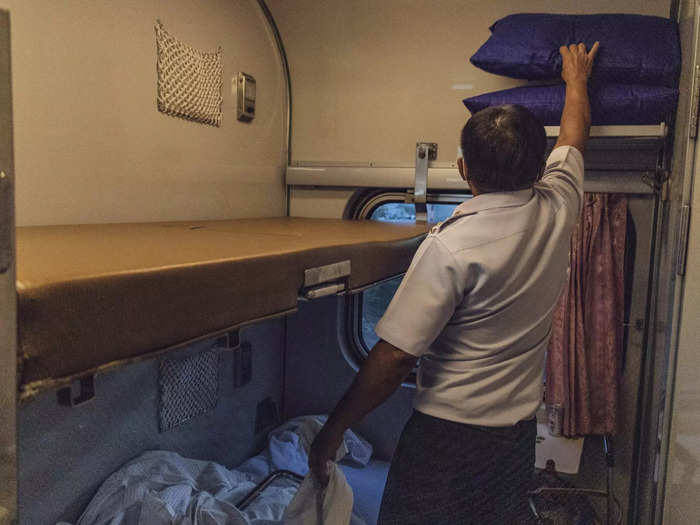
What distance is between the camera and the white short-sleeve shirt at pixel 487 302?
128 centimetres

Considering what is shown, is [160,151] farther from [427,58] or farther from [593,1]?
[593,1]

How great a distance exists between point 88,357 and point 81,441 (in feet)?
4.65

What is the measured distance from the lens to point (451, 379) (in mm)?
1411

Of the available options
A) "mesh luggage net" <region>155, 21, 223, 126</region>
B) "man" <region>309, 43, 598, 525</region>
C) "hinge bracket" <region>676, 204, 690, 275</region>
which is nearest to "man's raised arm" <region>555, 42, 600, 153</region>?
"man" <region>309, 43, 598, 525</region>

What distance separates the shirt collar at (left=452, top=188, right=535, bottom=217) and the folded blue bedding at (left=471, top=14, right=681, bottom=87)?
863 millimetres

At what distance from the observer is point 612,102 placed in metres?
1.87

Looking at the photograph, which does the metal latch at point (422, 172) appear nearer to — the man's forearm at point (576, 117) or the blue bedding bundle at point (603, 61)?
the blue bedding bundle at point (603, 61)

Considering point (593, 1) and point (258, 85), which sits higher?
point (593, 1)

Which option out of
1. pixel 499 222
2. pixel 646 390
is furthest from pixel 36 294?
pixel 646 390

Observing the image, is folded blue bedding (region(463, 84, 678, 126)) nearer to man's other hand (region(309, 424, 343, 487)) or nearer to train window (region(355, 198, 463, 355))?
train window (region(355, 198, 463, 355))

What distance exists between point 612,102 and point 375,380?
4.43ft

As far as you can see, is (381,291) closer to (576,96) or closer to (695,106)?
(576,96)

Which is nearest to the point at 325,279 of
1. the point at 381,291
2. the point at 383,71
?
the point at 381,291

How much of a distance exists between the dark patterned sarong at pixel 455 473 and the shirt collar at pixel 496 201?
59cm
